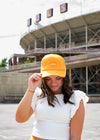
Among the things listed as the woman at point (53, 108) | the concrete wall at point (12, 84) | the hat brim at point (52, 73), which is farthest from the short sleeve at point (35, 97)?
the concrete wall at point (12, 84)

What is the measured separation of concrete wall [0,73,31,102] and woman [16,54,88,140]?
18.9 m

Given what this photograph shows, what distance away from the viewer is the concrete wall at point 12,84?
808 inches

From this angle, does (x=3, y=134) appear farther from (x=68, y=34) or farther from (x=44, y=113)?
(x=68, y=34)

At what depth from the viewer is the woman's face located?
1904 millimetres

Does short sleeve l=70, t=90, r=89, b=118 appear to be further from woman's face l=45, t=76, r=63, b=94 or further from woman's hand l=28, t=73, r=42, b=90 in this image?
woman's hand l=28, t=73, r=42, b=90

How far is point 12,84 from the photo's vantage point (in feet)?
68.1

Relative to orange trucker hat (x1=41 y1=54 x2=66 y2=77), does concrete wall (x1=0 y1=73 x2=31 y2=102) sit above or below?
below

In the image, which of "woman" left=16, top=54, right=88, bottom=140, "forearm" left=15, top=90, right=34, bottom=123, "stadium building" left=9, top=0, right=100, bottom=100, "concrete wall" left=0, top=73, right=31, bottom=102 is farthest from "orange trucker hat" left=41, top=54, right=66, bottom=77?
"stadium building" left=9, top=0, right=100, bottom=100

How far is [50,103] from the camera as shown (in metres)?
1.83

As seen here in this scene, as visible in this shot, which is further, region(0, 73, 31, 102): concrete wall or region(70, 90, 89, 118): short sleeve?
region(0, 73, 31, 102): concrete wall

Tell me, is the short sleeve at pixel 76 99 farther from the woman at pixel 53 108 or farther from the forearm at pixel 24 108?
the forearm at pixel 24 108

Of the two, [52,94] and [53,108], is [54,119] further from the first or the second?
[52,94]

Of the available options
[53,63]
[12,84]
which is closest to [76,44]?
[12,84]

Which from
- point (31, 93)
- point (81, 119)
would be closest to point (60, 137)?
point (81, 119)
